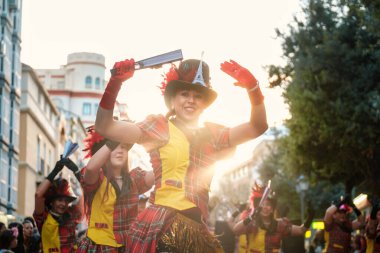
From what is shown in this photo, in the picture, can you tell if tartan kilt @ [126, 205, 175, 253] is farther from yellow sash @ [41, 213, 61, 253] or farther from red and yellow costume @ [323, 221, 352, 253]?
red and yellow costume @ [323, 221, 352, 253]

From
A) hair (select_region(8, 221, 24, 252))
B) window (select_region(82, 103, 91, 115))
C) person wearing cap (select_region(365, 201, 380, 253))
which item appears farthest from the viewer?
window (select_region(82, 103, 91, 115))

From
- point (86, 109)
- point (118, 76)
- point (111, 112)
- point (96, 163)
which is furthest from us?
point (86, 109)

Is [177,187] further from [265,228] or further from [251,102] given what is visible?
[265,228]

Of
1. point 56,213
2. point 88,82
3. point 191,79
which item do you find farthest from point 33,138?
point 88,82

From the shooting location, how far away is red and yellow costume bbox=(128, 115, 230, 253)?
5164 millimetres

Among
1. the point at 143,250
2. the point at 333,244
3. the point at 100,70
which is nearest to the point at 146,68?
the point at 143,250

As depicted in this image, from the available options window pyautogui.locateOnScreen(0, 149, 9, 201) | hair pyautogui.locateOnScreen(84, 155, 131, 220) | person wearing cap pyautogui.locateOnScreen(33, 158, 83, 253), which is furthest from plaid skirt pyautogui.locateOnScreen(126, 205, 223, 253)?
window pyautogui.locateOnScreen(0, 149, 9, 201)

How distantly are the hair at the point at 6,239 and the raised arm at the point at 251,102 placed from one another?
25.4 feet

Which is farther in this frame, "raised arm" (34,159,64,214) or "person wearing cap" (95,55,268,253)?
"raised arm" (34,159,64,214)

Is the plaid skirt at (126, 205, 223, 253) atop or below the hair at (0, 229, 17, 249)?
below

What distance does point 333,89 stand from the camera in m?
29.2

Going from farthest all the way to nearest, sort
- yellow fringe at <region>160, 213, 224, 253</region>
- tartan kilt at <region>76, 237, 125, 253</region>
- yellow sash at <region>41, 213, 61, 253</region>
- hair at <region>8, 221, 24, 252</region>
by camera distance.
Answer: hair at <region>8, 221, 24, 252</region>, yellow sash at <region>41, 213, 61, 253</region>, tartan kilt at <region>76, 237, 125, 253</region>, yellow fringe at <region>160, 213, 224, 253</region>

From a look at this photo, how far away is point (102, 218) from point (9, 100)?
122 ft

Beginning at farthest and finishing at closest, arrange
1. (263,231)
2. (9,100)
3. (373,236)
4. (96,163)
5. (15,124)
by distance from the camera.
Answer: (15,124) < (9,100) < (263,231) < (373,236) < (96,163)
